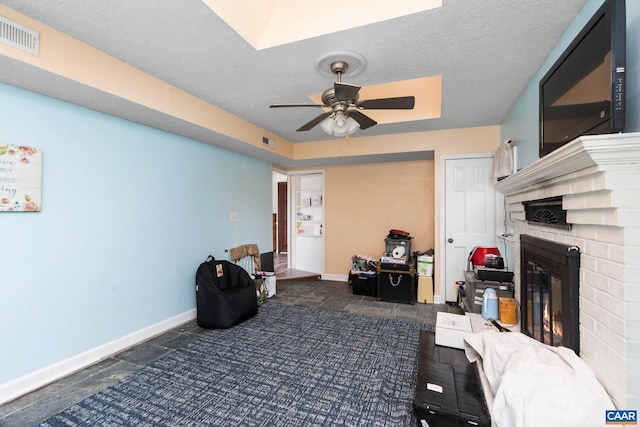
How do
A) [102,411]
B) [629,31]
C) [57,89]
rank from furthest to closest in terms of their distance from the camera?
[57,89], [102,411], [629,31]

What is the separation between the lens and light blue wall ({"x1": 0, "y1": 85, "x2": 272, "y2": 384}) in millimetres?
2125

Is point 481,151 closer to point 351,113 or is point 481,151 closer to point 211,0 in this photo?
point 351,113

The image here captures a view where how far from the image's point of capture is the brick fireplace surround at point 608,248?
1.16 m

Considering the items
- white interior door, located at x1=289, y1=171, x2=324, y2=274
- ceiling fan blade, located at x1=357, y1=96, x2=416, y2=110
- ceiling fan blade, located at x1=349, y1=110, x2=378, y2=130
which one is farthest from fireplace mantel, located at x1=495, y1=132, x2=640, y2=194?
white interior door, located at x1=289, y1=171, x2=324, y2=274

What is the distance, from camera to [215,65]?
7.71 feet

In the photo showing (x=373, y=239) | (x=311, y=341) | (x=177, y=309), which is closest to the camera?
(x=311, y=341)

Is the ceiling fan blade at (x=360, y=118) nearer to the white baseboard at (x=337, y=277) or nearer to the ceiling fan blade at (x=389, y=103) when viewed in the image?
the ceiling fan blade at (x=389, y=103)

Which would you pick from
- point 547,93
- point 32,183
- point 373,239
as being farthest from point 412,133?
point 32,183

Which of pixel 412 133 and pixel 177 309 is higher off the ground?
pixel 412 133

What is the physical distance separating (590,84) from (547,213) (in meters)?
0.86

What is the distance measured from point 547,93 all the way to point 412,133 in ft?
7.70

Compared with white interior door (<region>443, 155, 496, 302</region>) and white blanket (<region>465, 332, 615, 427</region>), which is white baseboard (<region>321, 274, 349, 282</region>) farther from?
white blanket (<region>465, 332, 615, 427</region>)

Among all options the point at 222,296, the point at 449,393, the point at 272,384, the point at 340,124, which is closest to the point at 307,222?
the point at 222,296

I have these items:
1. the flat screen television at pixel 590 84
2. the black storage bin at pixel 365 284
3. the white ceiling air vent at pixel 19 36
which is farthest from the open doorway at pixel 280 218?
the flat screen television at pixel 590 84
